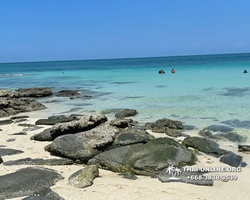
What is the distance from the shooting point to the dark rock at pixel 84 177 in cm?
537

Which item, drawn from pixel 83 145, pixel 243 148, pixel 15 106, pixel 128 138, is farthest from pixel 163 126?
pixel 15 106

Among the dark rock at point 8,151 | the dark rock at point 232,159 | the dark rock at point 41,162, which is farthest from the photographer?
the dark rock at point 8,151

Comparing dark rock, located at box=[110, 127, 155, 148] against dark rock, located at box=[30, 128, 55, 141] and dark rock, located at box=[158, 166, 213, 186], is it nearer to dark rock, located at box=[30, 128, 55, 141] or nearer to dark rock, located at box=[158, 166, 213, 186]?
dark rock, located at box=[158, 166, 213, 186]

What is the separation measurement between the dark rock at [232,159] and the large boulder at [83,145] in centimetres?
289

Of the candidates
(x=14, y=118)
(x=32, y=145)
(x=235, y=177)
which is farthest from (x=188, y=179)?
(x=14, y=118)

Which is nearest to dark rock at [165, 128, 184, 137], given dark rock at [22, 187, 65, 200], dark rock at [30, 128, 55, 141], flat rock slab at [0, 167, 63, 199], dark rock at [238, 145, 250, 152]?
dark rock at [238, 145, 250, 152]

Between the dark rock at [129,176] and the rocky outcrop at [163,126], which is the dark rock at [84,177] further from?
the rocky outcrop at [163,126]

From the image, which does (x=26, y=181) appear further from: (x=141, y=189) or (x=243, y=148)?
(x=243, y=148)

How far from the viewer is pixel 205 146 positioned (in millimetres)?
7898

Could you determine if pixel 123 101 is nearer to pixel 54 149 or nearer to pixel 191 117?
pixel 191 117

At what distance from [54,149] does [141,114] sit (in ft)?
21.8

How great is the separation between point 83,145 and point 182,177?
107 inches

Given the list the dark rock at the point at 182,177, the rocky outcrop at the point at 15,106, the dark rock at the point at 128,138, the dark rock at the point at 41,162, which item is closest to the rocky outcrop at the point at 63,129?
the dark rock at the point at 128,138

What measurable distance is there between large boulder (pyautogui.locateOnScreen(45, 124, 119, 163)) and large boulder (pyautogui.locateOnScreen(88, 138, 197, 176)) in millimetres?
321
